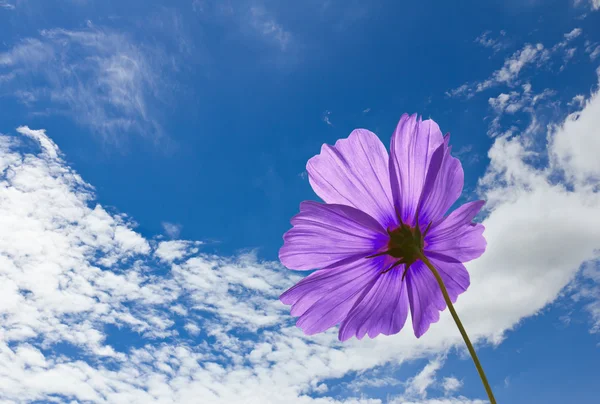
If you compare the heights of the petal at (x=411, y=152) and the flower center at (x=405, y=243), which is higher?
the petal at (x=411, y=152)

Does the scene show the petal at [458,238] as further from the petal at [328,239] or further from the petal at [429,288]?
the petal at [328,239]

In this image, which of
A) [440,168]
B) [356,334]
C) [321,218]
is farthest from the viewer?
[356,334]

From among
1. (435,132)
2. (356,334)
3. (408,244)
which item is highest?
(435,132)

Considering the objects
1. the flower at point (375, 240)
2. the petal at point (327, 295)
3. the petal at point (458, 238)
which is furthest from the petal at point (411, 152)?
the petal at point (327, 295)

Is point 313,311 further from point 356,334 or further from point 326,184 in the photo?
point 326,184

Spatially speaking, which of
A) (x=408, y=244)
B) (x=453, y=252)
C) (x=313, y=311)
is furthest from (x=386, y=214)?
(x=313, y=311)

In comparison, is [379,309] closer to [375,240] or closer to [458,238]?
[375,240]

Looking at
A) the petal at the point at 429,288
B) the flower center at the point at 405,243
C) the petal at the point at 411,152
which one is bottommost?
the petal at the point at 429,288

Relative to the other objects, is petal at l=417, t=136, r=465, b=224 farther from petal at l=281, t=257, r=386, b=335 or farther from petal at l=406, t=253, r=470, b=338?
petal at l=281, t=257, r=386, b=335
